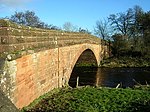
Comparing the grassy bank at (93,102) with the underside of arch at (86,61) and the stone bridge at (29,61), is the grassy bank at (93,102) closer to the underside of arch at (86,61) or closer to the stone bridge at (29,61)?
the stone bridge at (29,61)

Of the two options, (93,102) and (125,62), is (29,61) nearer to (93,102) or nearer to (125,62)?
(93,102)

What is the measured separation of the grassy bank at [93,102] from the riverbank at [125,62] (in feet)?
86.8

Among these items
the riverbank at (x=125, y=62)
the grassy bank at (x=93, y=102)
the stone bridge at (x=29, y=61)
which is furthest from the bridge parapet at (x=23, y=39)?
the riverbank at (x=125, y=62)

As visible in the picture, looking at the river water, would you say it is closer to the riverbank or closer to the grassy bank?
the grassy bank

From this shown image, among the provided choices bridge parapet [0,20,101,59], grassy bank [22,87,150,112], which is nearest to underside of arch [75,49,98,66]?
bridge parapet [0,20,101,59]

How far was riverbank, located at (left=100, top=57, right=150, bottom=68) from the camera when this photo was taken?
4232cm

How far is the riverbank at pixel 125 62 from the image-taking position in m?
42.3

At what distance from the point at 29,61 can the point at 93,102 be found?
10.8 feet

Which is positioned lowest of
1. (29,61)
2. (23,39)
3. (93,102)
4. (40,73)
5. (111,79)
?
(111,79)

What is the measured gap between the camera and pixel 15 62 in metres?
10.1

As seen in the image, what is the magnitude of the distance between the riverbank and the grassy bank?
26.5 metres

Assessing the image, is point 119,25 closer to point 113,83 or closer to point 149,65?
point 149,65

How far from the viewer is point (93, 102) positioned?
43.2ft

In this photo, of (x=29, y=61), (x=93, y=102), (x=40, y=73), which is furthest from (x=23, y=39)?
(x=93, y=102)
